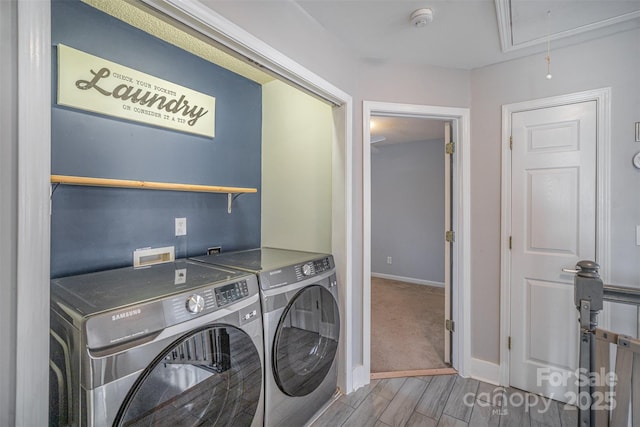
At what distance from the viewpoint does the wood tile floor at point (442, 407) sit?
1.68 m

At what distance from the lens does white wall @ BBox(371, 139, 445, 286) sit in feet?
15.0

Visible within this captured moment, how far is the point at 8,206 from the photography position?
0.61m

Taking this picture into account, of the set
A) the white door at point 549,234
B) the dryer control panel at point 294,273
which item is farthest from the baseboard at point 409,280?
the dryer control panel at point 294,273

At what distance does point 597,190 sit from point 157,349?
258 centimetres

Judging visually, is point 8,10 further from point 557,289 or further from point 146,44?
point 557,289

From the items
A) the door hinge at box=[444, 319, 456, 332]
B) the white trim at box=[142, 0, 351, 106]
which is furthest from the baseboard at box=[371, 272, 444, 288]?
the white trim at box=[142, 0, 351, 106]

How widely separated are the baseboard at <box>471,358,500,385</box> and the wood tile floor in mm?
48

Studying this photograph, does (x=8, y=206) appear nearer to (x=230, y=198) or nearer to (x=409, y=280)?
(x=230, y=198)

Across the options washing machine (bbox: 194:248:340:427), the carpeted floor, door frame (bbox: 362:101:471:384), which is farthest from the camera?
the carpeted floor

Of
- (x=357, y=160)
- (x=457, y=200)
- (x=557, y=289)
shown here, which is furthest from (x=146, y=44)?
(x=557, y=289)

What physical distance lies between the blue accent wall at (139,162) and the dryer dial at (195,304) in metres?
0.82

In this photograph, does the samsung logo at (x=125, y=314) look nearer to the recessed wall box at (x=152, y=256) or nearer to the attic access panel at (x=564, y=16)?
the recessed wall box at (x=152, y=256)

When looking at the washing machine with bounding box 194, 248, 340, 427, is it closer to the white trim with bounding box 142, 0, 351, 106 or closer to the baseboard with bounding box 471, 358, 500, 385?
the white trim with bounding box 142, 0, 351, 106

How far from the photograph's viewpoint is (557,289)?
1.87 meters
